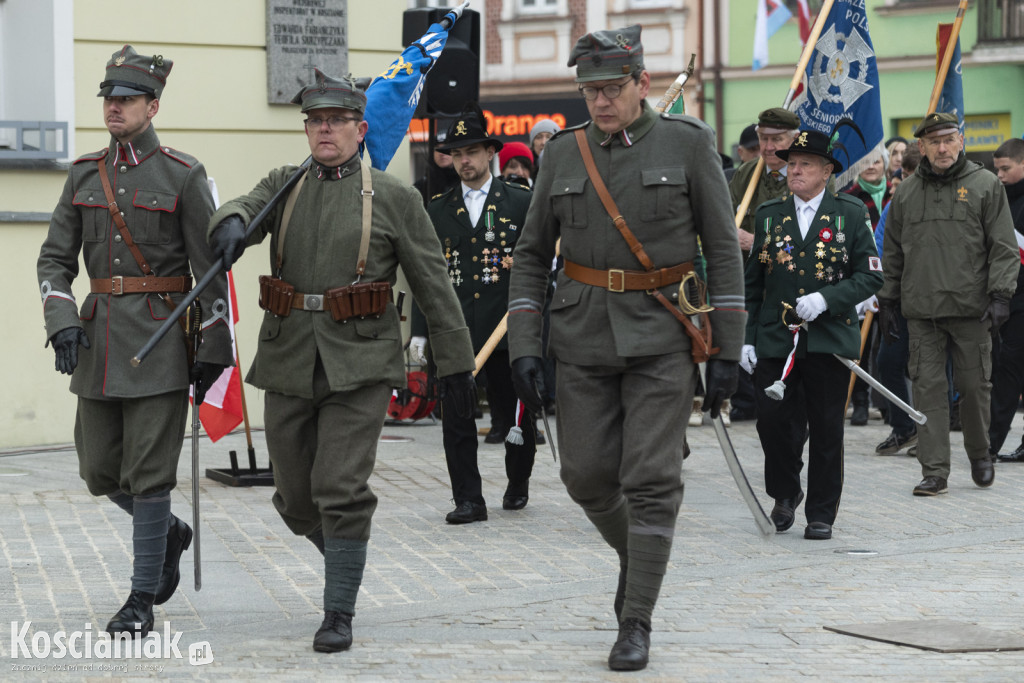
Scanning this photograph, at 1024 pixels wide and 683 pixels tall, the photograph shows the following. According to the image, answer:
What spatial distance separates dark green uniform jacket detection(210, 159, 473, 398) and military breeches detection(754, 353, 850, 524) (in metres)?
2.53

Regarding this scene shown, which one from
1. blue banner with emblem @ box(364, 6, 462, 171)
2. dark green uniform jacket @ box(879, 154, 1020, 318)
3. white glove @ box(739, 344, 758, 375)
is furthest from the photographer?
dark green uniform jacket @ box(879, 154, 1020, 318)

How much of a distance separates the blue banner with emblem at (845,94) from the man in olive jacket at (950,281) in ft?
3.59

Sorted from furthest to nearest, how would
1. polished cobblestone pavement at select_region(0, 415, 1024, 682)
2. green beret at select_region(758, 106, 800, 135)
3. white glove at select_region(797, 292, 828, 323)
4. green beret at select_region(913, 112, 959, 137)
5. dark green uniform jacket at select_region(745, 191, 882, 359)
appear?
green beret at select_region(913, 112, 959, 137)
green beret at select_region(758, 106, 800, 135)
dark green uniform jacket at select_region(745, 191, 882, 359)
white glove at select_region(797, 292, 828, 323)
polished cobblestone pavement at select_region(0, 415, 1024, 682)

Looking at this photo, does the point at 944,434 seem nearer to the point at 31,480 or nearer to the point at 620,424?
the point at 620,424

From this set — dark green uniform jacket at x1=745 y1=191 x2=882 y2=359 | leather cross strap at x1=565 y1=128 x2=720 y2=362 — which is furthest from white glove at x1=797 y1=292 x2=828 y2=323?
leather cross strap at x1=565 y1=128 x2=720 y2=362

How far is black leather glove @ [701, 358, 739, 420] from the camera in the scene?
5625 millimetres

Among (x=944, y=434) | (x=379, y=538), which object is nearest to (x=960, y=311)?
(x=944, y=434)

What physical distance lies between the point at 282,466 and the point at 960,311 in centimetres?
512

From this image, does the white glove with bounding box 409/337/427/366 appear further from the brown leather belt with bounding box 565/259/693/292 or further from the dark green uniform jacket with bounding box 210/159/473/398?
the brown leather belt with bounding box 565/259/693/292

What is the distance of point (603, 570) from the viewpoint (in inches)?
277

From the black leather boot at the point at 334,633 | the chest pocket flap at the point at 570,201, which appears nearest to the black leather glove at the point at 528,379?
the chest pocket flap at the point at 570,201

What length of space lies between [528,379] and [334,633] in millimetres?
1130

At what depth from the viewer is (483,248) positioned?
28.2 ft

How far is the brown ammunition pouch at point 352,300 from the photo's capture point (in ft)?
18.8
